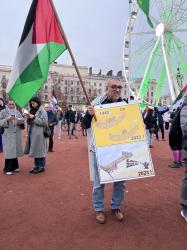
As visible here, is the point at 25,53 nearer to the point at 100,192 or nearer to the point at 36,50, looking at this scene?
the point at 36,50

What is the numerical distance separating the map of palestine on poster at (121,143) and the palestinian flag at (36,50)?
99 cm

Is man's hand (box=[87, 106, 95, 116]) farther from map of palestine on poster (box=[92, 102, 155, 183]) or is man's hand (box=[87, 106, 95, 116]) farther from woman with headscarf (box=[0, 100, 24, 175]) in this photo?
woman with headscarf (box=[0, 100, 24, 175])

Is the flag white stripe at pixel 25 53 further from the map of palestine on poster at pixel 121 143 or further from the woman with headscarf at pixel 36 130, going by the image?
the woman with headscarf at pixel 36 130

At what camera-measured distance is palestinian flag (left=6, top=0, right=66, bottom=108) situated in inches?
167

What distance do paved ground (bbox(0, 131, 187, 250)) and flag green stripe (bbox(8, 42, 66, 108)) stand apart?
5.70 ft

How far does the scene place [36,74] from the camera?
434 centimetres

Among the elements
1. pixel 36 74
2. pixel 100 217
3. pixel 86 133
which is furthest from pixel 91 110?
pixel 86 133

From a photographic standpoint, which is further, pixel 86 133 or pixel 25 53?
pixel 86 133

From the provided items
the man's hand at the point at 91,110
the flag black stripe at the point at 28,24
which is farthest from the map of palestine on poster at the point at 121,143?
the flag black stripe at the point at 28,24

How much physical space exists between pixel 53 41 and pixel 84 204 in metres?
2.66

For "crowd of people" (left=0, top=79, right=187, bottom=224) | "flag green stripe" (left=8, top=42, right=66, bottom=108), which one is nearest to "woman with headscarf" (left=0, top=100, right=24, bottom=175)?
"crowd of people" (left=0, top=79, right=187, bottom=224)

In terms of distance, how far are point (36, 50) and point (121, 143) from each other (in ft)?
5.92

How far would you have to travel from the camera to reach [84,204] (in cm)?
503

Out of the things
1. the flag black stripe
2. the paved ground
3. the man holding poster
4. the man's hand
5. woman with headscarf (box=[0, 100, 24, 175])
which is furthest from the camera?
woman with headscarf (box=[0, 100, 24, 175])
